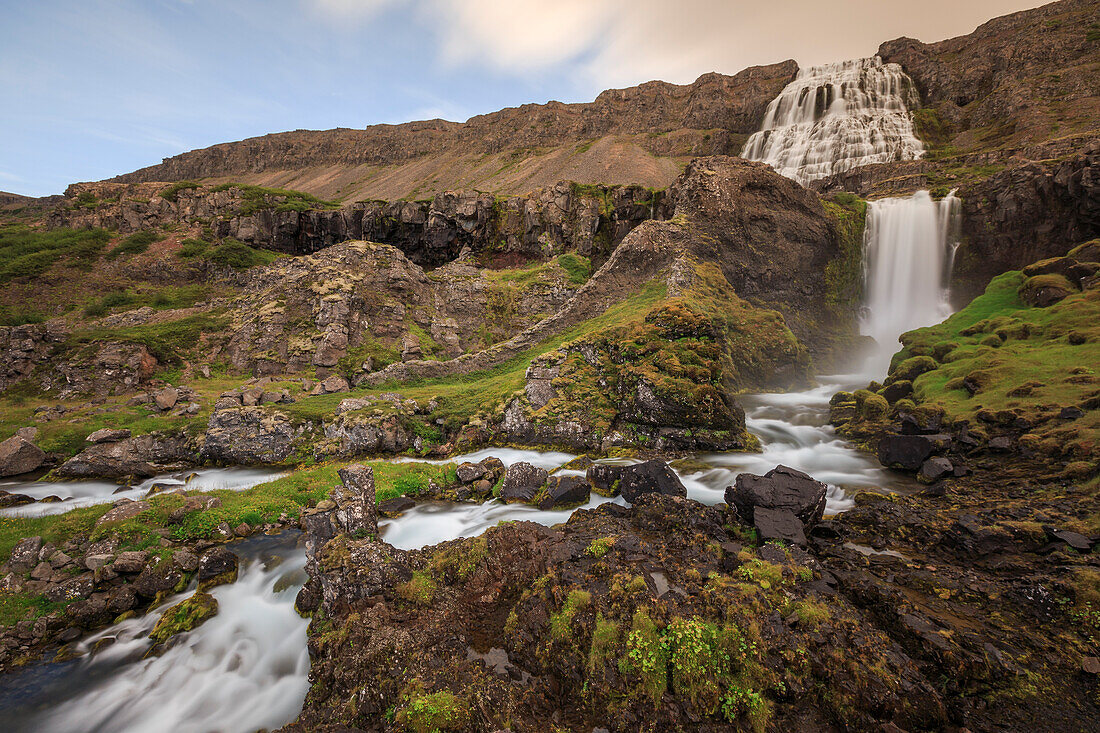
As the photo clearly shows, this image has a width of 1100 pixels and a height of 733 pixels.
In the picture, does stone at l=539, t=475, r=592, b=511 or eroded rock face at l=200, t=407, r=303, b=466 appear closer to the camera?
stone at l=539, t=475, r=592, b=511

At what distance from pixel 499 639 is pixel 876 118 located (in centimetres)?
9871

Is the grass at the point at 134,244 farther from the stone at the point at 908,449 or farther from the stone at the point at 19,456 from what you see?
the stone at the point at 908,449

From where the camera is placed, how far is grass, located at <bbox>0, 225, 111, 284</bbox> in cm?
3816

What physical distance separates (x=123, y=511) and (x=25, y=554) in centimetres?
188

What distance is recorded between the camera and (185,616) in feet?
29.6

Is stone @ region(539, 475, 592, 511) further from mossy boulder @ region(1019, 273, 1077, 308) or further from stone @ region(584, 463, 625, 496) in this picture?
mossy boulder @ region(1019, 273, 1077, 308)

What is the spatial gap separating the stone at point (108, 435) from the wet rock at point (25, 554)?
30.8 ft

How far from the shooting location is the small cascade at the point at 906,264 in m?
33.4

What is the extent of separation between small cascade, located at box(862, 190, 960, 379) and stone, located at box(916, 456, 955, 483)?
24258 mm

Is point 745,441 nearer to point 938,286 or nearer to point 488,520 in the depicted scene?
point 488,520

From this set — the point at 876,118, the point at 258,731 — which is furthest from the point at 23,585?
the point at 876,118

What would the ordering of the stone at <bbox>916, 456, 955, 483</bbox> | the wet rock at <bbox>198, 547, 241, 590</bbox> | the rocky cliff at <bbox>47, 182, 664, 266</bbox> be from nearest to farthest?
the wet rock at <bbox>198, 547, 241, 590</bbox> < the stone at <bbox>916, 456, 955, 483</bbox> < the rocky cliff at <bbox>47, 182, 664, 266</bbox>

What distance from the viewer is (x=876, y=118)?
2810 inches

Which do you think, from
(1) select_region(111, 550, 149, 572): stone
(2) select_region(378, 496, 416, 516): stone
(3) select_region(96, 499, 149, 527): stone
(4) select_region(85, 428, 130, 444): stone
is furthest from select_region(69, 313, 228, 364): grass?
(2) select_region(378, 496, 416, 516): stone
